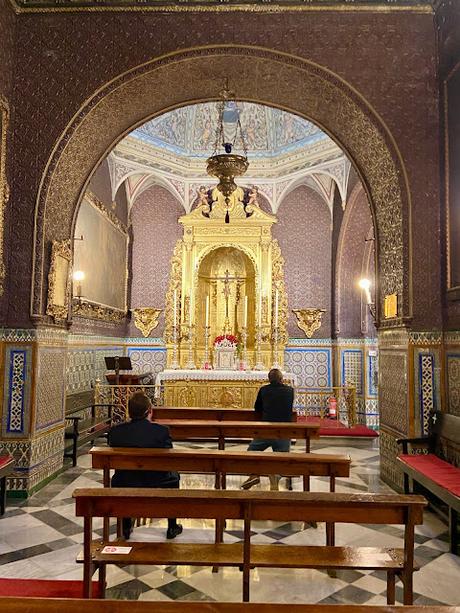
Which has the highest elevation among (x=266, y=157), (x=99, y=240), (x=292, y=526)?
(x=266, y=157)

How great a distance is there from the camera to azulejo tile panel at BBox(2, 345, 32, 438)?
638 cm

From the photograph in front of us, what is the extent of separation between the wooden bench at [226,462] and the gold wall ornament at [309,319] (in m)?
9.57

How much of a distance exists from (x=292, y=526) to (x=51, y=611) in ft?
12.6

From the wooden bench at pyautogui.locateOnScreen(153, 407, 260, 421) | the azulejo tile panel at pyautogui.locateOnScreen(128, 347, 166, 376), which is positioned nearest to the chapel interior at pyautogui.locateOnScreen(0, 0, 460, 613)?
the wooden bench at pyautogui.locateOnScreen(153, 407, 260, 421)

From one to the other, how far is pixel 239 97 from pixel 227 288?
659 centimetres

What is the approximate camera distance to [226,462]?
14.0 feet

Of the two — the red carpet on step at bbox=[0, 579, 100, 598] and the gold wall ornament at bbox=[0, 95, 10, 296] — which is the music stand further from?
the red carpet on step at bbox=[0, 579, 100, 598]

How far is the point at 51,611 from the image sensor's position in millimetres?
1828

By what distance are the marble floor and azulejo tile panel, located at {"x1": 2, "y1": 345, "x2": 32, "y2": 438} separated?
0.92 m

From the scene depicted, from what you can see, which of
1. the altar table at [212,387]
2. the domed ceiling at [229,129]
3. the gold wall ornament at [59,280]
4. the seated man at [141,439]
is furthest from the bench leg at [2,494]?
the domed ceiling at [229,129]

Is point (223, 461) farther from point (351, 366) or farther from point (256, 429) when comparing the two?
point (351, 366)

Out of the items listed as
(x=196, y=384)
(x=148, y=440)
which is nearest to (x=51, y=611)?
(x=148, y=440)

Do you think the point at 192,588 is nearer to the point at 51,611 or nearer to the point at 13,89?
the point at 51,611

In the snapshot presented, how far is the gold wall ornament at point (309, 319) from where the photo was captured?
1367 centimetres
